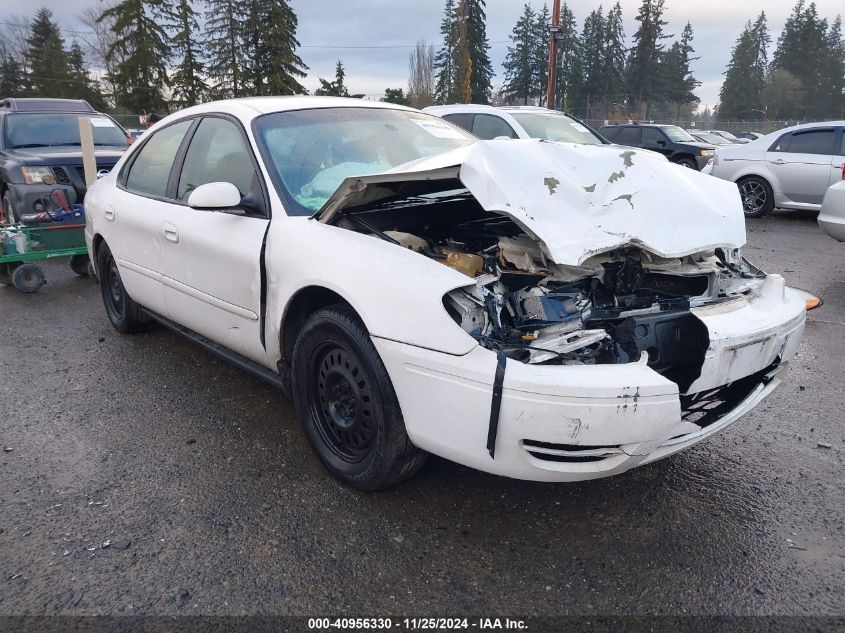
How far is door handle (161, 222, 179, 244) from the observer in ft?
12.1

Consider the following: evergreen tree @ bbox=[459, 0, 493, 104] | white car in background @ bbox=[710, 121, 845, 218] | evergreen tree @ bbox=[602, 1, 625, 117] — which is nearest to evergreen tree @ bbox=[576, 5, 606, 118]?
evergreen tree @ bbox=[602, 1, 625, 117]

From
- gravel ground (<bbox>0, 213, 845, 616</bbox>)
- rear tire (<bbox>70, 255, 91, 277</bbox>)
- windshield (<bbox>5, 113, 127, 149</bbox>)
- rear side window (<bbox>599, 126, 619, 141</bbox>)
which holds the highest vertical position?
rear side window (<bbox>599, 126, 619, 141</bbox>)

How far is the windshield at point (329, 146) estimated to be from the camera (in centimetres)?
323

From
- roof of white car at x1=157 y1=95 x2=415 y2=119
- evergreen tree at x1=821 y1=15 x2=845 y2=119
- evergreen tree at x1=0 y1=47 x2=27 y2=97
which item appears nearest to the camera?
roof of white car at x1=157 y1=95 x2=415 y2=119

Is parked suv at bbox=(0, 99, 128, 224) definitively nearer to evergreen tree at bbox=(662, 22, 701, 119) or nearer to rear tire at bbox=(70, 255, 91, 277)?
rear tire at bbox=(70, 255, 91, 277)

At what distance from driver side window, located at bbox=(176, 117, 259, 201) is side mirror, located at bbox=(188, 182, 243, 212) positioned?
149 millimetres

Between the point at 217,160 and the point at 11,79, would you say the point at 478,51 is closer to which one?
the point at 11,79

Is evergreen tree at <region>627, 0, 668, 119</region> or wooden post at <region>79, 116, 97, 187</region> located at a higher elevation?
evergreen tree at <region>627, 0, 668, 119</region>

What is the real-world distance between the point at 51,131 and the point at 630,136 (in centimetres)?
1463

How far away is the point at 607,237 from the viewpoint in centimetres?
257

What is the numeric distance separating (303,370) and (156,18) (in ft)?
161

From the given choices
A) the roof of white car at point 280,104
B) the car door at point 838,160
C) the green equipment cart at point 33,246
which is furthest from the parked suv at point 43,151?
the car door at point 838,160

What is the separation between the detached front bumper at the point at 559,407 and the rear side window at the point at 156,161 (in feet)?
8.06

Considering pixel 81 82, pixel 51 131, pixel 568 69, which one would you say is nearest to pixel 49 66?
pixel 81 82
